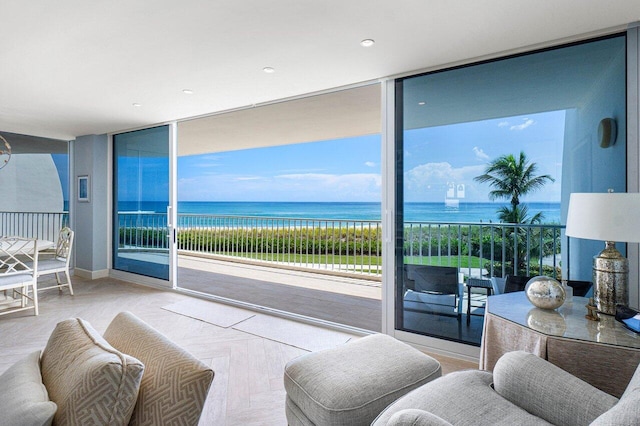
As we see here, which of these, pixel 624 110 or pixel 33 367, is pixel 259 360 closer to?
pixel 33 367

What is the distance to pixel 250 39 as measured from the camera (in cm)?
246

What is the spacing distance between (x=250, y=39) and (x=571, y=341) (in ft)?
8.32

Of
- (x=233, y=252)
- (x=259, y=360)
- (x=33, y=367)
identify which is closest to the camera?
(x=33, y=367)

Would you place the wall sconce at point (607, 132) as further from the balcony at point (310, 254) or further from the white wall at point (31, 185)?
the white wall at point (31, 185)

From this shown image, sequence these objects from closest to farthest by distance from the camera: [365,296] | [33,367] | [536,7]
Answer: [33,367] → [536,7] → [365,296]

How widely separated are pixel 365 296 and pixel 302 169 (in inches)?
467

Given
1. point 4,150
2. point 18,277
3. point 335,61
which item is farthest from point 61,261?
point 335,61

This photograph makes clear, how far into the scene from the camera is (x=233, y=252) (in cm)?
750

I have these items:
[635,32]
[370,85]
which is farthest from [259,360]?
[635,32]

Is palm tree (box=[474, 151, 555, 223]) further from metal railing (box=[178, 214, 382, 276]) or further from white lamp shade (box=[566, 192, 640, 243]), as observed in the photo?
metal railing (box=[178, 214, 382, 276])

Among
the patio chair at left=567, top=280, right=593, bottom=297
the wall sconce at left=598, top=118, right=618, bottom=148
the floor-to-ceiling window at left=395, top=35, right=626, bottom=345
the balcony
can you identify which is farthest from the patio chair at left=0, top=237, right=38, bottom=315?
the wall sconce at left=598, top=118, right=618, bottom=148

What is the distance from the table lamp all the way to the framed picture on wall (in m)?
6.39

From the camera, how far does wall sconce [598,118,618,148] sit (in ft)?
7.75

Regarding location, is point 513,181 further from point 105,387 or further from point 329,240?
point 329,240
